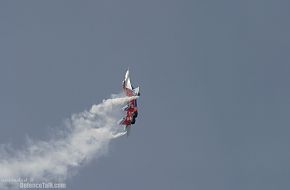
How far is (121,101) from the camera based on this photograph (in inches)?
6698

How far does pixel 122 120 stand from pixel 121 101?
4.65 metres

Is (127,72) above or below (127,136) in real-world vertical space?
above

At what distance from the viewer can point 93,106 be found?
559ft

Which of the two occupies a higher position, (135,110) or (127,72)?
(127,72)

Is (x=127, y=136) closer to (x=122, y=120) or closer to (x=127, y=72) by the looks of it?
(x=122, y=120)

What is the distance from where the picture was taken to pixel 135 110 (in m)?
168

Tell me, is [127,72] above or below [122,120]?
above

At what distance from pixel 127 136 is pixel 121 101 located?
8672 mm

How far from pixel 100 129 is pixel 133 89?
1248cm

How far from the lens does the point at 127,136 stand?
552 feet

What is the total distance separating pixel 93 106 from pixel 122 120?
312 inches

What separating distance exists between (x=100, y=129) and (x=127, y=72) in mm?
15754

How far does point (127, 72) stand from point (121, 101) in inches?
309

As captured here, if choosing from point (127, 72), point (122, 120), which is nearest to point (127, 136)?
point (122, 120)
